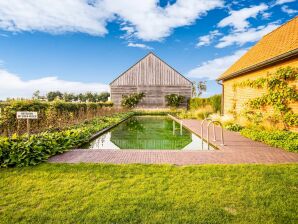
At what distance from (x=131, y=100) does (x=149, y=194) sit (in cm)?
2717

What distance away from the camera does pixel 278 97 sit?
29.2 ft

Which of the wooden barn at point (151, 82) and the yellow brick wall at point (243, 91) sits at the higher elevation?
the wooden barn at point (151, 82)

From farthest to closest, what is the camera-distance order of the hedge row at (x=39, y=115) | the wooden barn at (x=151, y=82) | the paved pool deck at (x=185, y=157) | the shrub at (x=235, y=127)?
the wooden barn at (x=151, y=82) → the shrub at (x=235, y=127) → the hedge row at (x=39, y=115) → the paved pool deck at (x=185, y=157)

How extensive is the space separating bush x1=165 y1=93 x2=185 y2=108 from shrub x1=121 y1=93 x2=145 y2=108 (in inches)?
142

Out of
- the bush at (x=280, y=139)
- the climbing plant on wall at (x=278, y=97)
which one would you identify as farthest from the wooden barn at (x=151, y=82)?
the bush at (x=280, y=139)

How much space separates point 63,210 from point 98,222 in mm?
625

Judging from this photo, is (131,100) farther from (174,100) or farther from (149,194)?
(149,194)

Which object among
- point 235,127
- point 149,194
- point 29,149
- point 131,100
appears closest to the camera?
point 149,194

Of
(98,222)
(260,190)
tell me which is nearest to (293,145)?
(260,190)

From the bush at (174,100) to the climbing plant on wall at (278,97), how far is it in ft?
64.4

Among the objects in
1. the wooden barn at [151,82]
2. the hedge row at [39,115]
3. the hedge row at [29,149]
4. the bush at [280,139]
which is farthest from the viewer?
the wooden barn at [151,82]

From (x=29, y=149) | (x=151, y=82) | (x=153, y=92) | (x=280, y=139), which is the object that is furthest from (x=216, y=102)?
(x=29, y=149)

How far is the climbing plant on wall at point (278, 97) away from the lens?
8227mm

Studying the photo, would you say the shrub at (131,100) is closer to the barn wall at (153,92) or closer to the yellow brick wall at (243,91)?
the barn wall at (153,92)
